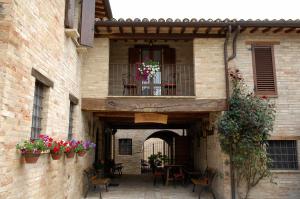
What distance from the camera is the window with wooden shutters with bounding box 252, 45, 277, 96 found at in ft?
32.3

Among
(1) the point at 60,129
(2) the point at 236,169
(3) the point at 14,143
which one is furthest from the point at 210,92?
(3) the point at 14,143

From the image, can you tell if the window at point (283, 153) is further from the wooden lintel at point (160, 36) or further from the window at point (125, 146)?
the window at point (125, 146)

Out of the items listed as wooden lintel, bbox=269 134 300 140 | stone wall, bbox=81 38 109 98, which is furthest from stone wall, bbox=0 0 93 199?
wooden lintel, bbox=269 134 300 140

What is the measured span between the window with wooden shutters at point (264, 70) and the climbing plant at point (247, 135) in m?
0.60

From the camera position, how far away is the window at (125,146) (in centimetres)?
2119

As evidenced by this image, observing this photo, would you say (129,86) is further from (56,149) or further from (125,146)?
(125,146)

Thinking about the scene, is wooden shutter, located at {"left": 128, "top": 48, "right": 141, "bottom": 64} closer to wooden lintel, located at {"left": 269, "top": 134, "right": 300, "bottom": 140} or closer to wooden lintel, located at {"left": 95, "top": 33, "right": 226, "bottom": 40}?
wooden lintel, located at {"left": 95, "top": 33, "right": 226, "bottom": 40}

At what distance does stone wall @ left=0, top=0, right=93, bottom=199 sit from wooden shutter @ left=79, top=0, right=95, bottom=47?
0.39 meters

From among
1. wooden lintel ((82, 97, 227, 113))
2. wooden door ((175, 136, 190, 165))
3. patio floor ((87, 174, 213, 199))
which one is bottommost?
patio floor ((87, 174, 213, 199))

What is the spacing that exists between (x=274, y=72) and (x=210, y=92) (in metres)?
2.34

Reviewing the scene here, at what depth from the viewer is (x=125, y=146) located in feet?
70.1

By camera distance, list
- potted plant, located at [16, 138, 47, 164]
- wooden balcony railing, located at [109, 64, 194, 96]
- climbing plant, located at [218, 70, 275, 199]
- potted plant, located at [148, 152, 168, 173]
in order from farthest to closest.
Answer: potted plant, located at [148, 152, 168, 173] → wooden balcony railing, located at [109, 64, 194, 96] → climbing plant, located at [218, 70, 275, 199] → potted plant, located at [16, 138, 47, 164]

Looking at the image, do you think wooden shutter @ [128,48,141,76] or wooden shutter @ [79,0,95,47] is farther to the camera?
wooden shutter @ [128,48,141,76]

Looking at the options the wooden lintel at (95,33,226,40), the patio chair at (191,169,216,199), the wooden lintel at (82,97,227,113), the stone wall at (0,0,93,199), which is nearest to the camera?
the stone wall at (0,0,93,199)
